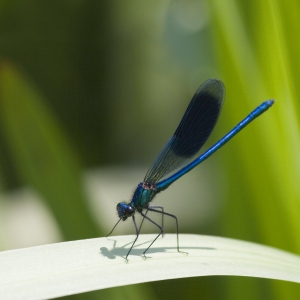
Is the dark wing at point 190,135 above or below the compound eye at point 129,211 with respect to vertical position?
above

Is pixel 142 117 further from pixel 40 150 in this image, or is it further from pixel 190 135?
pixel 40 150

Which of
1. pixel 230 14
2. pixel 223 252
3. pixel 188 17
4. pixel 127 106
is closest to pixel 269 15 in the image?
pixel 230 14

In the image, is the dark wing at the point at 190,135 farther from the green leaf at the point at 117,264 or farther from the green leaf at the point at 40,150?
the green leaf at the point at 117,264

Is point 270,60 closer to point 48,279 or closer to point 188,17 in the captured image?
point 48,279

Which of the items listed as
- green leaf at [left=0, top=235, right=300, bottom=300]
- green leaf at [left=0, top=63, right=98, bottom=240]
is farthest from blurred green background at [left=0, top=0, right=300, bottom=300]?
green leaf at [left=0, top=235, right=300, bottom=300]

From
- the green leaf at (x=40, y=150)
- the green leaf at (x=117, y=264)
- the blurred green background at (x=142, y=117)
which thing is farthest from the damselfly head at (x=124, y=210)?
the green leaf at (x=117, y=264)

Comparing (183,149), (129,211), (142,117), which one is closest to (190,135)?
(183,149)
